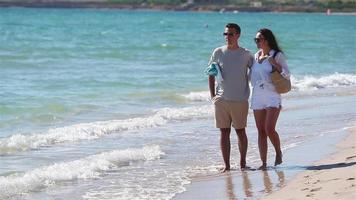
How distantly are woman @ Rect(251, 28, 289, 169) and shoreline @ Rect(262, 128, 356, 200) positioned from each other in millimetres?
642

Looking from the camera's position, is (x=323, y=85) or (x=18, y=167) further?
(x=323, y=85)

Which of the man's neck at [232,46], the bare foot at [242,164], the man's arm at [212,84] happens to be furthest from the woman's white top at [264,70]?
the bare foot at [242,164]

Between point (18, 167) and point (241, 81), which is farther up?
point (241, 81)

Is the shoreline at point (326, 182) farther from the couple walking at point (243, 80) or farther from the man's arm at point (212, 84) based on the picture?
the man's arm at point (212, 84)

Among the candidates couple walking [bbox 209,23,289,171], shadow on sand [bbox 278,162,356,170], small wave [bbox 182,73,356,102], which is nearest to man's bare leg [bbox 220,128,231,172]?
couple walking [bbox 209,23,289,171]

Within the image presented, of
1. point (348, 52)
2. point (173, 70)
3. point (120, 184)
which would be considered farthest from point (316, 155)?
point (348, 52)

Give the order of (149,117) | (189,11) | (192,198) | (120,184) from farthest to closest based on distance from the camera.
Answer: (189,11), (149,117), (120,184), (192,198)

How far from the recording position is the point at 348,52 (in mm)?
44281

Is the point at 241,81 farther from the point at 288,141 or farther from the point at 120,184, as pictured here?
the point at 288,141

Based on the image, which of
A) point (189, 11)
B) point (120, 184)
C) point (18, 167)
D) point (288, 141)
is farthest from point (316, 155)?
point (189, 11)

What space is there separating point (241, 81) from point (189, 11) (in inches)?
6285

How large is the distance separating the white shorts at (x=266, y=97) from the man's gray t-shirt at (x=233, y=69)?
140 millimetres

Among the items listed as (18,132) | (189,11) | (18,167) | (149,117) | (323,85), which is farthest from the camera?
(189,11)

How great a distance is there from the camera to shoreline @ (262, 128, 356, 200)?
325 inches
